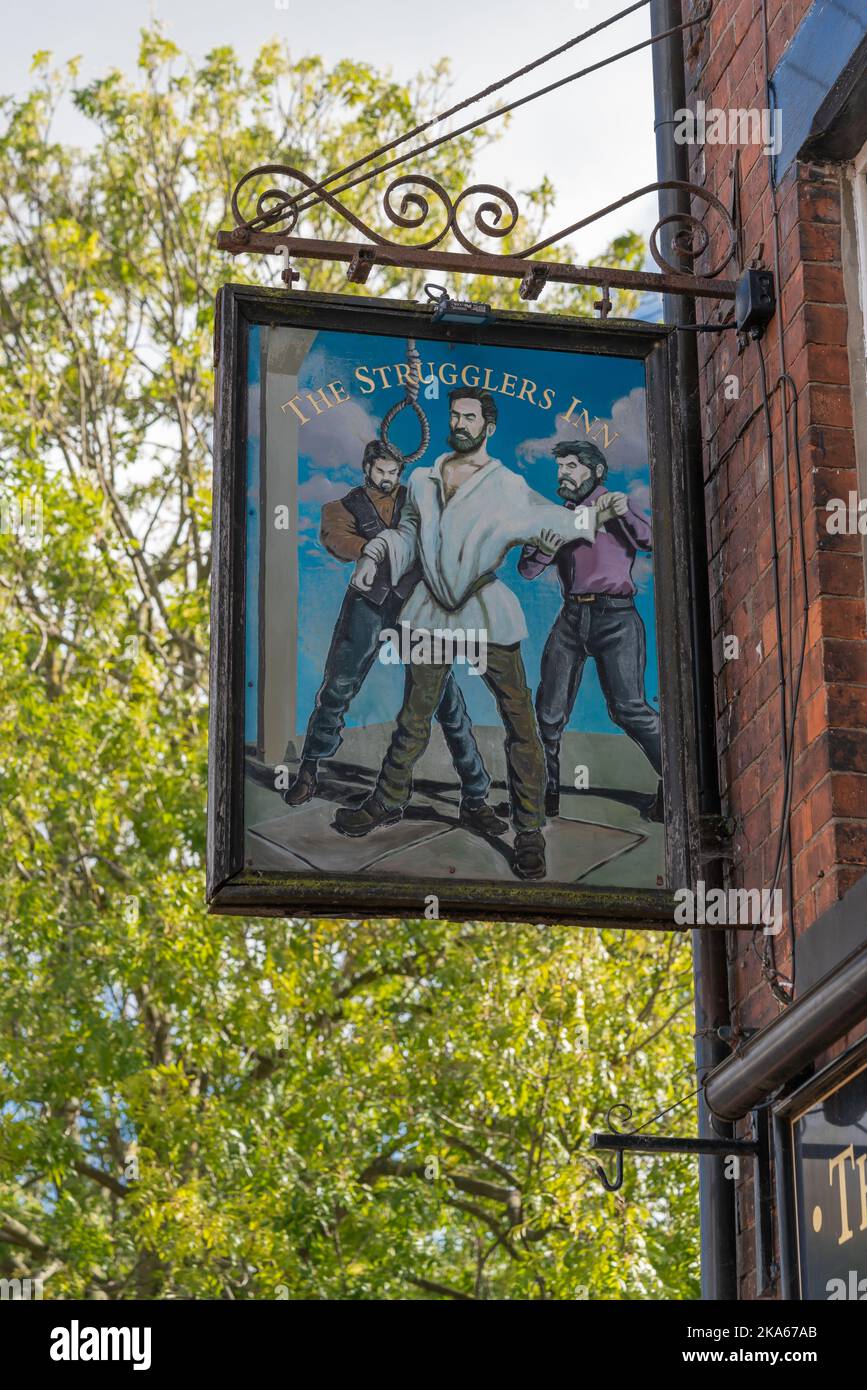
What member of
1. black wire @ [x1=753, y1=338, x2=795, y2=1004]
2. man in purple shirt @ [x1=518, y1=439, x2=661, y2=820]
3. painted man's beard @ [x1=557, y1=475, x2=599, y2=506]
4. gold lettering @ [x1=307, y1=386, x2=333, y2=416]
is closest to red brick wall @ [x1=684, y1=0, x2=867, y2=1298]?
black wire @ [x1=753, y1=338, x2=795, y2=1004]

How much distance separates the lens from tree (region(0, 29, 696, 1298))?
11.2m

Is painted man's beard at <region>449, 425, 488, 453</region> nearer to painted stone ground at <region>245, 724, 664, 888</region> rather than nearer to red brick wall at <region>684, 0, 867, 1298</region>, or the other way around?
red brick wall at <region>684, 0, 867, 1298</region>

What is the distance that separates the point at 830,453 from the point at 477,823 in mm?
1283

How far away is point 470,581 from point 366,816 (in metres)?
0.72

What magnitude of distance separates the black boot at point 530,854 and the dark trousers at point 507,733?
0.03m

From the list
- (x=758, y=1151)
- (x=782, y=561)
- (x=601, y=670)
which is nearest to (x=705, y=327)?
(x=782, y=561)

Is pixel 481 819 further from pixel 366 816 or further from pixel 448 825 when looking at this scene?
pixel 366 816

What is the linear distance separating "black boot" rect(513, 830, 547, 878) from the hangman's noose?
1.11 m

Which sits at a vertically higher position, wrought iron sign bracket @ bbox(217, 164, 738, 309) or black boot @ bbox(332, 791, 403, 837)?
wrought iron sign bracket @ bbox(217, 164, 738, 309)

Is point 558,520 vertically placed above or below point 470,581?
above

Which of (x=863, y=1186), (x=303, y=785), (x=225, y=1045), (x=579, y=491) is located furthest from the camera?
(x=225, y=1045)

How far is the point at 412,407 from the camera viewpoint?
5.23m

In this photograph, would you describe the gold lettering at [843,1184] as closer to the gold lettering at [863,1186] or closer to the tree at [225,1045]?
the gold lettering at [863,1186]

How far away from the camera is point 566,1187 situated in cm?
1084
